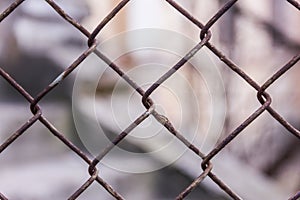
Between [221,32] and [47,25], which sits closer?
[221,32]

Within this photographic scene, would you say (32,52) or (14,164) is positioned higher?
(32,52)

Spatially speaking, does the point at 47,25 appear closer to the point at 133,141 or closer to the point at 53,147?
the point at 53,147

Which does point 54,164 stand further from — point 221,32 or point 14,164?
point 221,32

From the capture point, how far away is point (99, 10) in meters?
3.07

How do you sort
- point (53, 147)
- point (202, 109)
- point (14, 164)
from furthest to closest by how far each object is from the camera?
1. point (202, 109)
2. point (53, 147)
3. point (14, 164)

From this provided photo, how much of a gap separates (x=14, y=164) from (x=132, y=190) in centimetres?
58

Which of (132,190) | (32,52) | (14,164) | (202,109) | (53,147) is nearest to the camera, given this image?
(132,190)

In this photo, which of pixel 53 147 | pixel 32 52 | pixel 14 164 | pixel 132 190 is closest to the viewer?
pixel 132 190

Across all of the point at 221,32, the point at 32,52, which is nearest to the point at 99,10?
the point at 32,52

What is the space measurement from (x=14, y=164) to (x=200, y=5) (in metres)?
1.27

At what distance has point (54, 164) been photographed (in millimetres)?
2410

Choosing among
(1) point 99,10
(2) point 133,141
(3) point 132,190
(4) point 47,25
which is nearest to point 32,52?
(4) point 47,25

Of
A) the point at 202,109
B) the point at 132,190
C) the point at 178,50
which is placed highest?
the point at 178,50

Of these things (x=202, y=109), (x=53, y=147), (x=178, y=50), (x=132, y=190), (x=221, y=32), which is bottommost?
(x=132, y=190)
